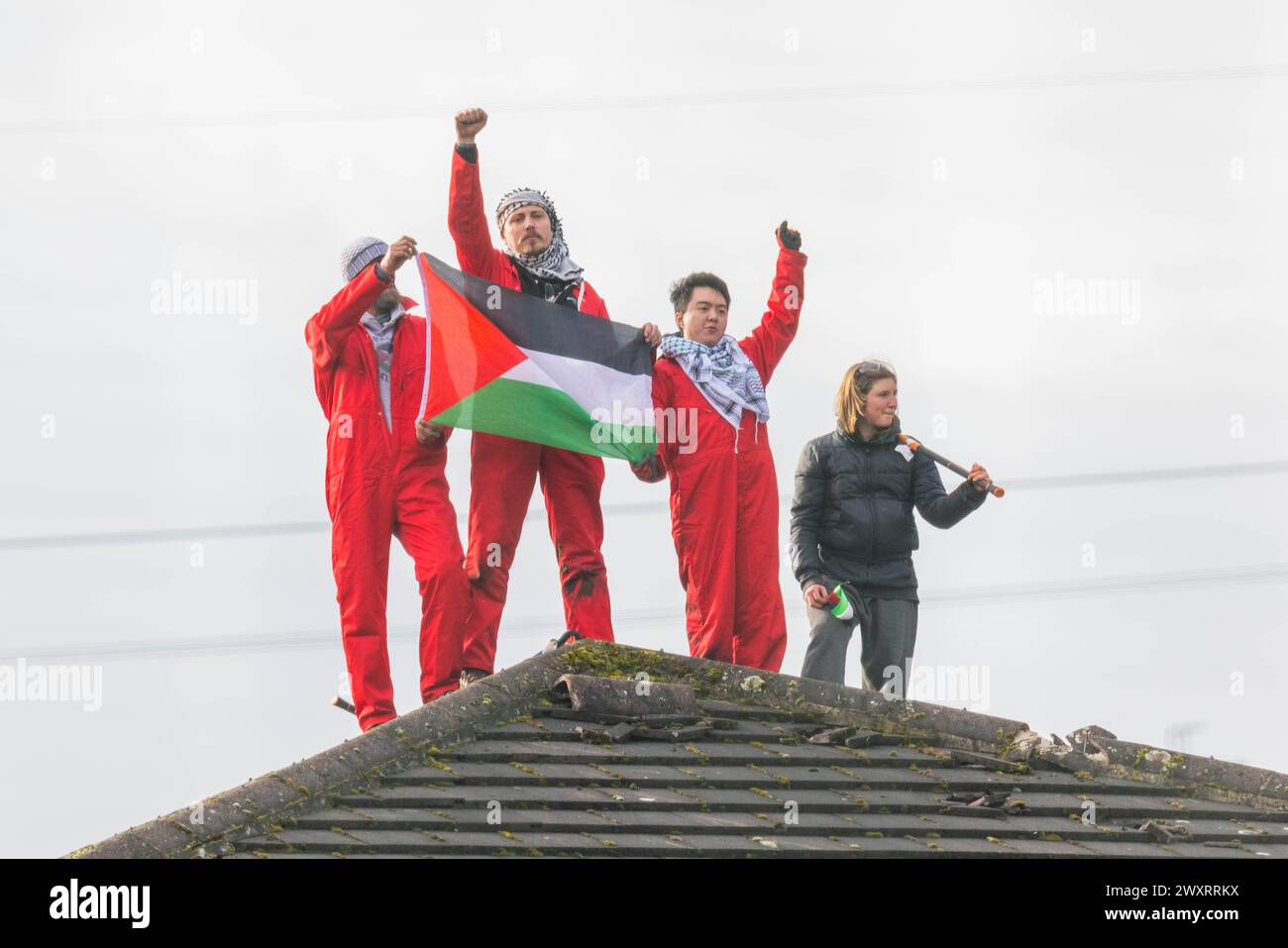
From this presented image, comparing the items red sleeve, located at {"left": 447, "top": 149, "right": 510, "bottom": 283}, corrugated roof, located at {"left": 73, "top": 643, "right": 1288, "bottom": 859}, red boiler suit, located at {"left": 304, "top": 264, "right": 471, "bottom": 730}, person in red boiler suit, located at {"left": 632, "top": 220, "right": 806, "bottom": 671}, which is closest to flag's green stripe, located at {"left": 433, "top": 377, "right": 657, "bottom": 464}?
person in red boiler suit, located at {"left": 632, "top": 220, "right": 806, "bottom": 671}

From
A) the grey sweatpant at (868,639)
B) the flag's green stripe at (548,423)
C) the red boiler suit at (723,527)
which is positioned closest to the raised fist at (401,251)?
the flag's green stripe at (548,423)

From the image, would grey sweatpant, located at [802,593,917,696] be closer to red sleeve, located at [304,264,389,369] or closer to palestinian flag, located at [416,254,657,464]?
palestinian flag, located at [416,254,657,464]

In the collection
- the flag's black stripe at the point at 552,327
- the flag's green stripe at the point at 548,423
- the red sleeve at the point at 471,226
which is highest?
the red sleeve at the point at 471,226

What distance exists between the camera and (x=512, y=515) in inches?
432

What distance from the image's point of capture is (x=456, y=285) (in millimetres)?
11023

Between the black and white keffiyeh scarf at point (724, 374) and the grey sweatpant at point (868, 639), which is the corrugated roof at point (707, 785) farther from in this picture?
the black and white keffiyeh scarf at point (724, 374)

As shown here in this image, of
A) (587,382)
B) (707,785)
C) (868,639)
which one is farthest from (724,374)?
(707,785)

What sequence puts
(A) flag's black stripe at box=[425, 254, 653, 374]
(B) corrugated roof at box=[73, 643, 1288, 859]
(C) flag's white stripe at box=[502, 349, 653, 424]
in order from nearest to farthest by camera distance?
(B) corrugated roof at box=[73, 643, 1288, 859], (A) flag's black stripe at box=[425, 254, 653, 374], (C) flag's white stripe at box=[502, 349, 653, 424]

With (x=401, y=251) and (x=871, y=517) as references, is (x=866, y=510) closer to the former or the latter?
(x=871, y=517)

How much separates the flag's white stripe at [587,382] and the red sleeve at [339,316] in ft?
2.79

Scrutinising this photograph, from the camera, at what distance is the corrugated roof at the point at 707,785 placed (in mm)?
7418

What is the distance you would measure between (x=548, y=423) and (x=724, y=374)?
887 mm

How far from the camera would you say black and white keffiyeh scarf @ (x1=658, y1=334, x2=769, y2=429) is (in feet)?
36.5
